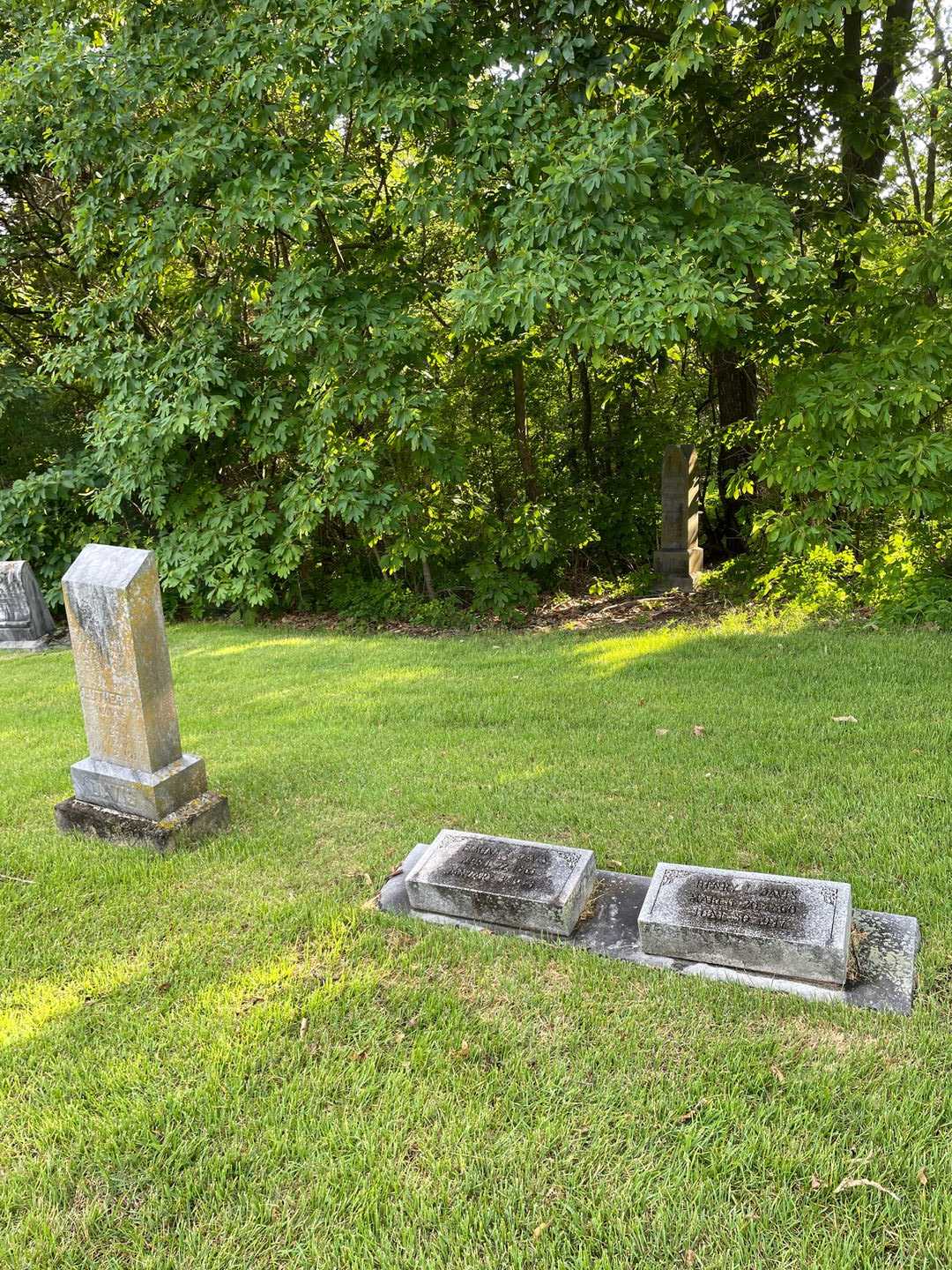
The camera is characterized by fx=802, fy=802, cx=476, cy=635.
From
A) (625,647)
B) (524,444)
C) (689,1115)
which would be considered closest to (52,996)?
(689,1115)

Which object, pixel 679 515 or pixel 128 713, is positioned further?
pixel 679 515

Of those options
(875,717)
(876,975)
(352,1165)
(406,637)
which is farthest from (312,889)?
(406,637)

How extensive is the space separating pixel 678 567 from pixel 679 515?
696 mm

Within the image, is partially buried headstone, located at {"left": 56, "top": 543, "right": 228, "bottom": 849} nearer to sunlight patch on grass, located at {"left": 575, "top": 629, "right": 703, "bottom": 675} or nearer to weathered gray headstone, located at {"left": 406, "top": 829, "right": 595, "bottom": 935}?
weathered gray headstone, located at {"left": 406, "top": 829, "right": 595, "bottom": 935}

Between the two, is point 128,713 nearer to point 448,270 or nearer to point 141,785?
point 141,785

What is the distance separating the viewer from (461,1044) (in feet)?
8.62

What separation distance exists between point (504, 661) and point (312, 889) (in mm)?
4099

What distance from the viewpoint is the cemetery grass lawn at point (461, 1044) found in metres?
2.05

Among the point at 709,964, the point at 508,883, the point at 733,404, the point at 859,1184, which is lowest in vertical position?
the point at 859,1184

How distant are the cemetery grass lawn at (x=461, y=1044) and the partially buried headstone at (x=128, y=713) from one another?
0.19m

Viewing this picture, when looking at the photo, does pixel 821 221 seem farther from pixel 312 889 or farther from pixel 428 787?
pixel 312 889

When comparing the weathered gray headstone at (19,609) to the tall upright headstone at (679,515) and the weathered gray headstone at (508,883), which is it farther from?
the weathered gray headstone at (508,883)

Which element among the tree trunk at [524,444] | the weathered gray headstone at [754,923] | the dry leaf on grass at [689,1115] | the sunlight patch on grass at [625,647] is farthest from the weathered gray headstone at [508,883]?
the tree trunk at [524,444]

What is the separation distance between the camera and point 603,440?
1267 cm
